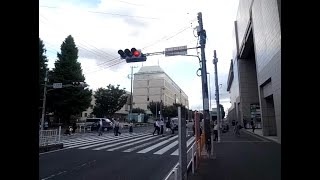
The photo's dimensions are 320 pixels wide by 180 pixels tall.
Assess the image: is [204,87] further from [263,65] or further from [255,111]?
[255,111]

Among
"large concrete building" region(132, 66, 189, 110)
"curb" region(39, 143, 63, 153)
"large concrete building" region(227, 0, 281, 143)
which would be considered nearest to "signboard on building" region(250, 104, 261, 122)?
"large concrete building" region(227, 0, 281, 143)

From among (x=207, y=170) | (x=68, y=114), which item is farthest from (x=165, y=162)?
(x=68, y=114)

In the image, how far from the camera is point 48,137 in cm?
1525

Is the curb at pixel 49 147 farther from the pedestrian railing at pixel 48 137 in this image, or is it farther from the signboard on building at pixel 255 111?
the signboard on building at pixel 255 111

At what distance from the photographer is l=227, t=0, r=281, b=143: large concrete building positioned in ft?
56.7

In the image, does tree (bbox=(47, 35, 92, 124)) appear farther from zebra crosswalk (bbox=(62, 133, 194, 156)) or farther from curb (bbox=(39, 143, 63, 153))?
curb (bbox=(39, 143, 63, 153))

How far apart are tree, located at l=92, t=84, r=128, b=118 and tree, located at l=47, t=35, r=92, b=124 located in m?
11.7

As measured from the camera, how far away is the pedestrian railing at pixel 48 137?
14576 mm

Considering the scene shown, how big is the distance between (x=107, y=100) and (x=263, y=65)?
114 feet

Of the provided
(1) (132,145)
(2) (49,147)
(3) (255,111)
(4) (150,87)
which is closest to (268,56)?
(1) (132,145)
